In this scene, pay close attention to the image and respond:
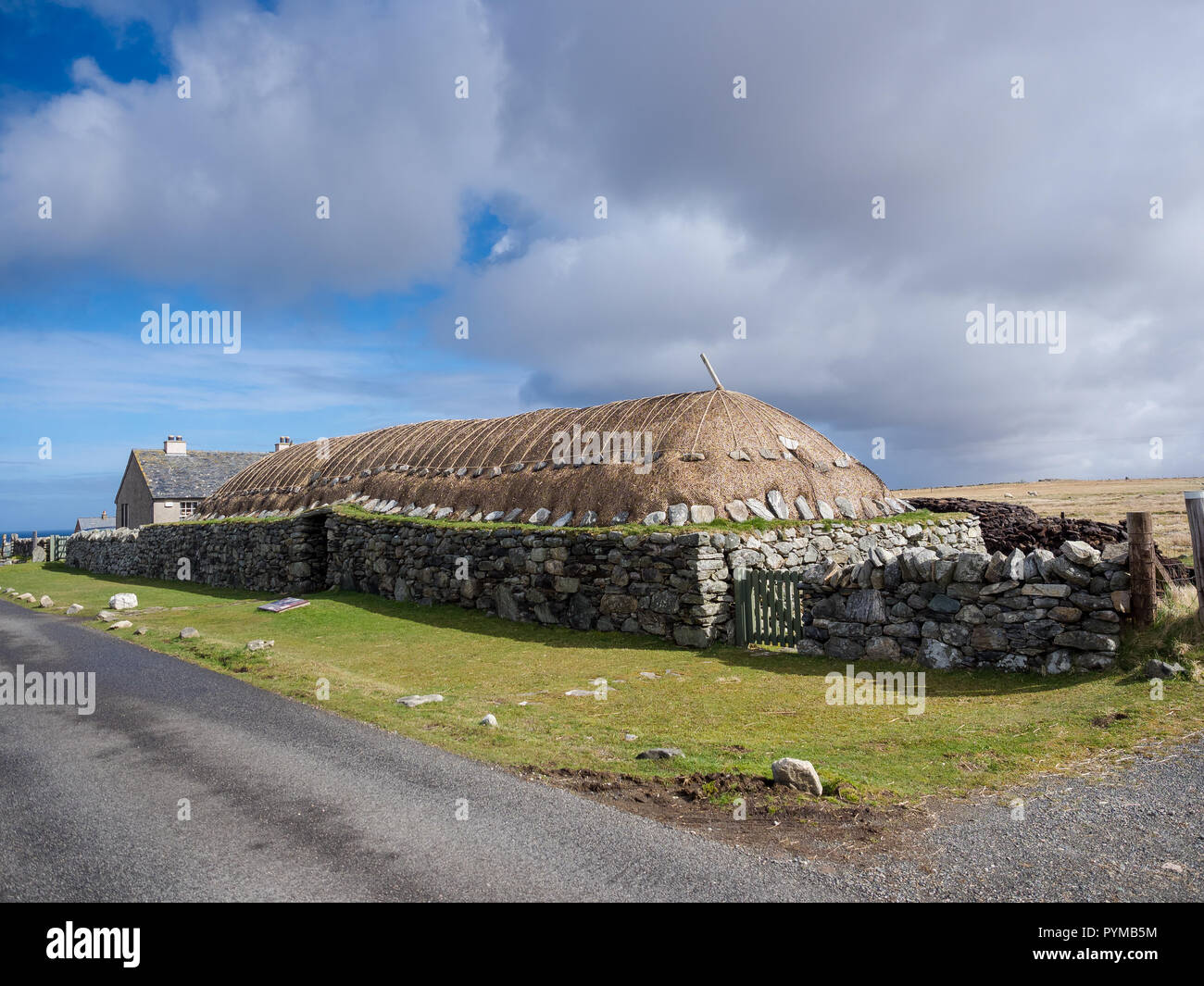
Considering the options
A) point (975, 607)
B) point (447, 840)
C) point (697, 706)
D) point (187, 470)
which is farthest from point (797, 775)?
point (187, 470)

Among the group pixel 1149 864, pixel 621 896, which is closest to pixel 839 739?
pixel 1149 864

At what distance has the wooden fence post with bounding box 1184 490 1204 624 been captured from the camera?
970 cm

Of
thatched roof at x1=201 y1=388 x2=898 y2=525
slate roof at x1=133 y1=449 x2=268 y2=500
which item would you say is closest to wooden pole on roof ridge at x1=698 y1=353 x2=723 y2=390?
thatched roof at x1=201 y1=388 x2=898 y2=525

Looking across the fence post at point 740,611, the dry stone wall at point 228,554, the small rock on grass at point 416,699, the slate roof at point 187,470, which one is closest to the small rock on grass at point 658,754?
the small rock on grass at point 416,699

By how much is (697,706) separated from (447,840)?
5440mm

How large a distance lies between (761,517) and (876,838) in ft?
39.1

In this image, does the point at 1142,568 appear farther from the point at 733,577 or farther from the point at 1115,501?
the point at 1115,501

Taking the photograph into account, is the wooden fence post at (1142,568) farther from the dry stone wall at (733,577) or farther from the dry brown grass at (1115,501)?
the dry brown grass at (1115,501)

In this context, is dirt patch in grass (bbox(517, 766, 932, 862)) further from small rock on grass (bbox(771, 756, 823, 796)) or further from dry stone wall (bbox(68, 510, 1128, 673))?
dry stone wall (bbox(68, 510, 1128, 673))

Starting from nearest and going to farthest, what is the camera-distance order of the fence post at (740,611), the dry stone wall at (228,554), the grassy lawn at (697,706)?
the grassy lawn at (697,706), the fence post at (740,611), the dry stone wall at (228,554)

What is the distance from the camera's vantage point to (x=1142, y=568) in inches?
392

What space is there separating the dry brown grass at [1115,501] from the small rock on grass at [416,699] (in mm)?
16437

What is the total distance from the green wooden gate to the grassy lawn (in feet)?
1.79

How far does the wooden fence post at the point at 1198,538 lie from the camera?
9703 millimetres
